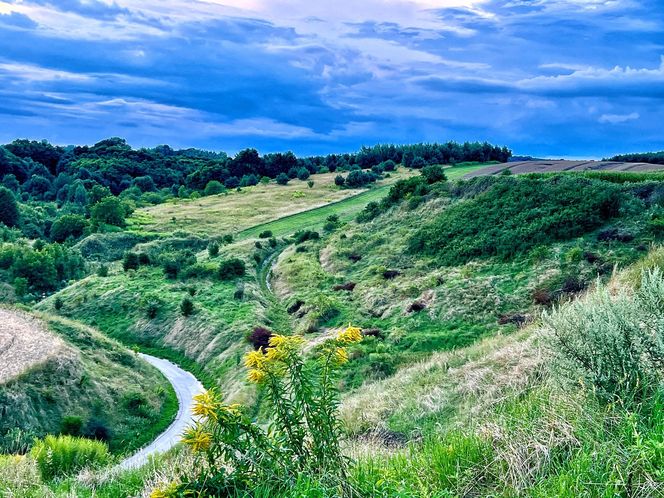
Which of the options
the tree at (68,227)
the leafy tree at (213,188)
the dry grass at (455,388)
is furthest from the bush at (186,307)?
the leafy tree at (213,188)

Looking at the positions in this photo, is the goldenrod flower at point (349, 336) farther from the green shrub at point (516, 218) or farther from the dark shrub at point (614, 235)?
the green shrub at point (516, 218)

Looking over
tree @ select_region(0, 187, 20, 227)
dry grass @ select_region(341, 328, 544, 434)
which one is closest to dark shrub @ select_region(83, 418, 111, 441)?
dry grass @ select_region(341, 328, 544, 434)

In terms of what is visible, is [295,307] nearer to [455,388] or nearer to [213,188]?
[455,388]

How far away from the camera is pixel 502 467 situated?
6484 mm

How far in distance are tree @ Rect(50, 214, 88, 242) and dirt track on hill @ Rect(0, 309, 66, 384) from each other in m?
57.7

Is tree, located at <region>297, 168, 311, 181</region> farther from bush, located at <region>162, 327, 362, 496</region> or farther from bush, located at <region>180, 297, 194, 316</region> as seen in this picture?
bush, located at <region>162, 327, 362, 496</region>

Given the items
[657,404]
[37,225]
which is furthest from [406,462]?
[37,225]

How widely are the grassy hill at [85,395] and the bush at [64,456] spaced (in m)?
12.4

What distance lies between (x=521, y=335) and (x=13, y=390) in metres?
24.9

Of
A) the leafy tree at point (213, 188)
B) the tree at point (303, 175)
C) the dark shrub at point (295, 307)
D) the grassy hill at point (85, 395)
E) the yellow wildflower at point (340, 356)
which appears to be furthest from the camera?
the leafy tree at point (213, 188)

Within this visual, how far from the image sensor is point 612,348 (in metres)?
7.06

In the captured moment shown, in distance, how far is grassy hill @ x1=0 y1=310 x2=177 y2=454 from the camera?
2847 centimetres

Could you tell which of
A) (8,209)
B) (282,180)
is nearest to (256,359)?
(282,180)

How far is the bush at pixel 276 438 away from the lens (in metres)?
6.19
